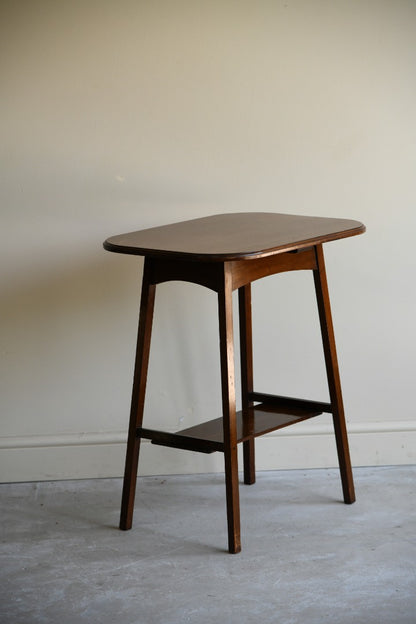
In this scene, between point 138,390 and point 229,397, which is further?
point 138,390

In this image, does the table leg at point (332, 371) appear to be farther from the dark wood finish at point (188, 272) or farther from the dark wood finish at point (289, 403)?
the dark wood finish at point (188, 272)

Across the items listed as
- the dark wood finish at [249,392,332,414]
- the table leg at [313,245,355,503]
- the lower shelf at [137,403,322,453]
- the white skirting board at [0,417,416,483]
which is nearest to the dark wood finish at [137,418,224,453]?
the lower shelf at [137,403,322,453]

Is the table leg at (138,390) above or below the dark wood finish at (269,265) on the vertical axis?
below

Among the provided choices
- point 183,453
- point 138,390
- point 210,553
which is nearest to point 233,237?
point 138,390

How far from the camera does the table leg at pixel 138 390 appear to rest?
2633 millimetres

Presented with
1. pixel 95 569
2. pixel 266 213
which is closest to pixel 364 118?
pixel 266 213

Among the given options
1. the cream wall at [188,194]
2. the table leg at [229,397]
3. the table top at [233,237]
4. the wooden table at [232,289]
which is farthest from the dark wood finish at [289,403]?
the table top at [233,237]

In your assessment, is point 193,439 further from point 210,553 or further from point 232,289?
point 232,289

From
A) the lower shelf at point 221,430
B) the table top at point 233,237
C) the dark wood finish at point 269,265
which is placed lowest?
the lower shelf at point 221,430

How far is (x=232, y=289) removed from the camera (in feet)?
8.00

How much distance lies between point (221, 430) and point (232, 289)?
0.48m

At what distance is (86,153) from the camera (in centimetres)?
304

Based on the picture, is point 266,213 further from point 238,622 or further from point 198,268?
point 238,622

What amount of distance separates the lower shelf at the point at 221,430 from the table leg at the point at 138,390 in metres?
0.04
